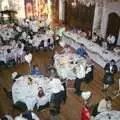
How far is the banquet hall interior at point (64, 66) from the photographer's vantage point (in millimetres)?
9008

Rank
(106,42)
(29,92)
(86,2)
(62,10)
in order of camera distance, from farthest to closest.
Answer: (62,10), (86,2), (106,42), (29,92)

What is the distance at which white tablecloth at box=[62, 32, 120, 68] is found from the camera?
12.4m

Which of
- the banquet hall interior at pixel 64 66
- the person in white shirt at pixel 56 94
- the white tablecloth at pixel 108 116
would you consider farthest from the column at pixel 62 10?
the white tablecloth at pixel 108 116

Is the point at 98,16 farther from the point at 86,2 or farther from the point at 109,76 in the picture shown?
Answer: the point at 109,76

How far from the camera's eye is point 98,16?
17.0 meters

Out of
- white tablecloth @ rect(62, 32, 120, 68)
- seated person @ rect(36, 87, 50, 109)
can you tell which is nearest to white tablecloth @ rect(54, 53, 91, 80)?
white tablecloth @ rect(62, 32, 120, 68)

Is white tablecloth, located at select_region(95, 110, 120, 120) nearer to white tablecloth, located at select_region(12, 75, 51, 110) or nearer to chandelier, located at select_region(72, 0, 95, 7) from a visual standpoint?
white tablecloth, located at select_region(12, 75, 51, 110)

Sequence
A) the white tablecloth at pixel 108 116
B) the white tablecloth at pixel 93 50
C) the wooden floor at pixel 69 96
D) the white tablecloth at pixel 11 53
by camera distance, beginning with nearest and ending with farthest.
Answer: the white tablecloth at pixel 108 116
the wooden floor at pixel 69 96
the white tablecloth at pixel 93 50
the white tablecloth at pixel 11 53

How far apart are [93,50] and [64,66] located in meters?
2.78

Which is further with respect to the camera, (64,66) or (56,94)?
(64,66)

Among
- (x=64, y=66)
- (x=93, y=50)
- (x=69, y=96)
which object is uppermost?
(x=93, y=50)

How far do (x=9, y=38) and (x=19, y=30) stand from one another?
1256 millimetres

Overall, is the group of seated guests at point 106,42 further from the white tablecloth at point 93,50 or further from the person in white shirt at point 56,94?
the person in white shirt at point 56,94

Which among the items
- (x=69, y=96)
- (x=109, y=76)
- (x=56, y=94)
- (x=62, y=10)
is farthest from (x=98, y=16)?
→ (x=56, y=94)
